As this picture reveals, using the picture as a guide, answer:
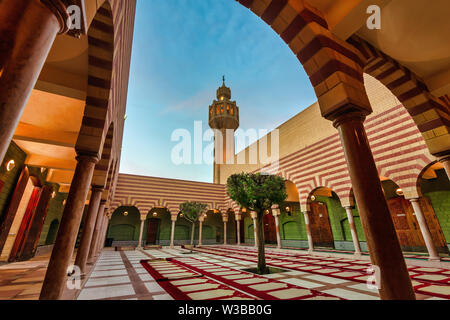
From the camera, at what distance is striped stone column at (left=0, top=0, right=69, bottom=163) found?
0.96m

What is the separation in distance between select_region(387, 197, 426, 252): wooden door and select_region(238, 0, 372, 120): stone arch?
10.3 m

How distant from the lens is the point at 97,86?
3.23 metres

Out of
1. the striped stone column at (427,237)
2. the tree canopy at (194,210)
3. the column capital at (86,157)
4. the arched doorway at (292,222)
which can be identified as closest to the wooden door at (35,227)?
the tree canopy at (194,210)

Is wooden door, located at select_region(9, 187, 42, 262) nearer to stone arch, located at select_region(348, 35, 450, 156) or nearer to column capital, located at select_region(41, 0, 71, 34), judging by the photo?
column capital, located at select_region(41, 0, 71, 34)

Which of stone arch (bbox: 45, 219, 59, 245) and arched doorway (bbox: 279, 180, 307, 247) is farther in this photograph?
arched doorway (bbox: 279, 180, 307, 247)

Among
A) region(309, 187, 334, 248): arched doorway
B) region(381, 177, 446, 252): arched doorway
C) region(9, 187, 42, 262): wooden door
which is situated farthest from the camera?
region(309, 187, 334, 248): arched doorway

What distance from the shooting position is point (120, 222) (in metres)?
17.0

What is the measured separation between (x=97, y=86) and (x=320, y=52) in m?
3.34

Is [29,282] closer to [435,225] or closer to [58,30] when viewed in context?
[58,30]

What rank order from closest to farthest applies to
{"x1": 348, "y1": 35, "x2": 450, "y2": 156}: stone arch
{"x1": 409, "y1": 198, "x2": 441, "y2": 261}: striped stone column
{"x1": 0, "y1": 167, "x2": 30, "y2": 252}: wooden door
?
{"x1": 348, "y1": 35, "x2": 450, "y2": 156}: stone arch < {"x1": 0, "y1": 167, "x2": 30, "y2": 252}: wooden door < {"x1": 409, "y1": 198, "x2": 441, "y2": 261}: striped stone column

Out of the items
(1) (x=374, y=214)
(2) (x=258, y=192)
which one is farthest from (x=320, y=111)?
(1) (x=374, y=214)

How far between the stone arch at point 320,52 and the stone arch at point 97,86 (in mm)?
1965

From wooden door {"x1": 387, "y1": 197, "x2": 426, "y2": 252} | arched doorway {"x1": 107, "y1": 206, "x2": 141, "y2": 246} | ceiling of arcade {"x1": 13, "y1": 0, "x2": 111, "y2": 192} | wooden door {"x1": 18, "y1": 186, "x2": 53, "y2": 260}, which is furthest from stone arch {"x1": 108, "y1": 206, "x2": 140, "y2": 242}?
wooden door {"x1": 387, "y1": 197, "x2": 426, "y2": 252}
